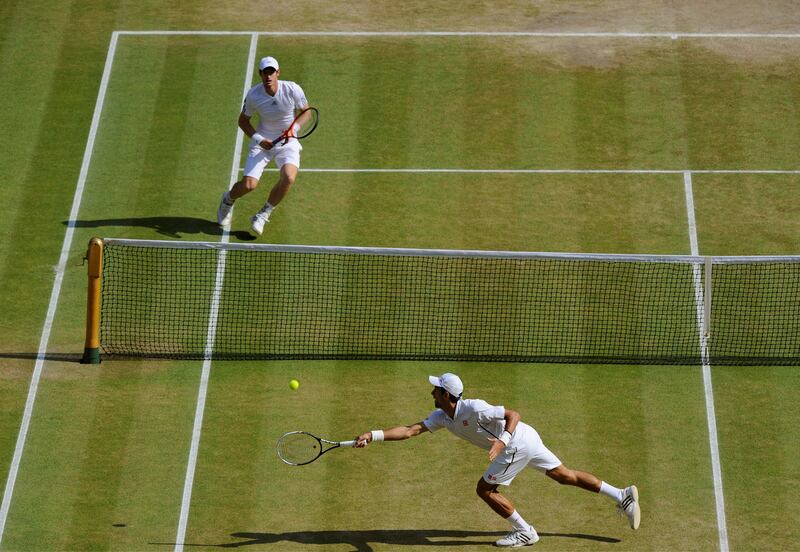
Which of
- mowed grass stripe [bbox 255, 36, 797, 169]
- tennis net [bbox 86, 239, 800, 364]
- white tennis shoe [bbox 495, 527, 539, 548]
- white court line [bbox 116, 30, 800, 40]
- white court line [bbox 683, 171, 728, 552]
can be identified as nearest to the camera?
white tennis shoe [bbox 495, 527, 539, 548]

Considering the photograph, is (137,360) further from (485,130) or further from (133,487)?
(485,130)

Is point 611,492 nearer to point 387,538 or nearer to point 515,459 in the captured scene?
point 515,459

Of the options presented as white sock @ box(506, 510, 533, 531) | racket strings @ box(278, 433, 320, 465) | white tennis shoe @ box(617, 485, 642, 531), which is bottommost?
white sock @ box(506, 510, 533, 531)

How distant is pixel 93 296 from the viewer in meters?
17.7

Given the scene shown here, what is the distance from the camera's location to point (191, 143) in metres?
22.5

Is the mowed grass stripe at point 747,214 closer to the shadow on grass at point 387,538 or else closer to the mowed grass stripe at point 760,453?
the mowed grass stripe at point 760,453

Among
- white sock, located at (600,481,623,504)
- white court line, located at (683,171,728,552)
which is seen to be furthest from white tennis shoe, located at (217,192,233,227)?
white sock, located at (600,481,623,504)

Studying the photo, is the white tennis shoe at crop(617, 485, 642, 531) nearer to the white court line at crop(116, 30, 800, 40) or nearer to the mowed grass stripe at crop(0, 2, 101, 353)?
the mowed grass stripe at crop(0, 2, 101, 353)

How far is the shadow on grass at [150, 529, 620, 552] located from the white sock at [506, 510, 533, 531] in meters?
0.38

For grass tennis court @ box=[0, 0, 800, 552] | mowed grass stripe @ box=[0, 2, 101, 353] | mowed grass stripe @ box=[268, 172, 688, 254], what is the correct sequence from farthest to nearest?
mowed grass stripe @ box=[268, 172, 688, 254], mowed grass stripe @ box=[0, 2, 101, 353], grass tennis court @ box=[0, 0, 800, 552]

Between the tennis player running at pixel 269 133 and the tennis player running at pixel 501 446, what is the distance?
5.86 m

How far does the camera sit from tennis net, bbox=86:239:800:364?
60.5ft

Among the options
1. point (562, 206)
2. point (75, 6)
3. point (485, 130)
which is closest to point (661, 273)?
point (562, 206)

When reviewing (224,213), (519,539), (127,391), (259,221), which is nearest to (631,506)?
(519,539)
